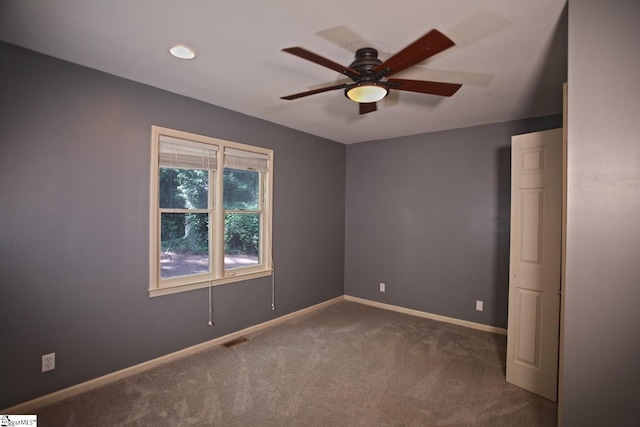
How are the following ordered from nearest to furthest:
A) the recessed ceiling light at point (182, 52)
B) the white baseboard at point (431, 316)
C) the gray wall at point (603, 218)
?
the gray wall at point (603, 218) → the recessed ceiling light at point (182, 52) → the white baseboard at point (431, 316)

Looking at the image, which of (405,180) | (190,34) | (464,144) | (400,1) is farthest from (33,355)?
(464,144)

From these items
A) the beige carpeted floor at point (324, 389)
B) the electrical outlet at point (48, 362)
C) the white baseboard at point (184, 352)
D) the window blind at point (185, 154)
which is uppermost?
the window blind at point (185, 154)

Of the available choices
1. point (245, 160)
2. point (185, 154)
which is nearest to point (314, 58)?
point (185, 154)

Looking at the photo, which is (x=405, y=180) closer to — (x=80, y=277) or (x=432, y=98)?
(x=432, y=98)

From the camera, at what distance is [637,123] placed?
151 centimetres

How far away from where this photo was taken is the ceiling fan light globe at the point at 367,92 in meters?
2.15

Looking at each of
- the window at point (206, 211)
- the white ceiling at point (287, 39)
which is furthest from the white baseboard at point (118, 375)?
the white ceiling at point (287, 39)

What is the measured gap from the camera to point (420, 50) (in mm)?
1738

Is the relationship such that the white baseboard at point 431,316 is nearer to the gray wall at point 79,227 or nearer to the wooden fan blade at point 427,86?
the gray wall at point 79,227

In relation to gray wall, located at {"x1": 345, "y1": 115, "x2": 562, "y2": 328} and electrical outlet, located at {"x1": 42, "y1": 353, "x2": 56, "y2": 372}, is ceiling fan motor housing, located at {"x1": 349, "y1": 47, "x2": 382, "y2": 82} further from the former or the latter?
electrical outlet, located at {"x1": 42, "y1": 353, "x2": 56, "y2": 372}

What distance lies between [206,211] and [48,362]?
5.82 ft

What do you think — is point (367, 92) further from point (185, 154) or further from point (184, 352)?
point (184, 352)

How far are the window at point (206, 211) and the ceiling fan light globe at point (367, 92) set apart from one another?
188cm

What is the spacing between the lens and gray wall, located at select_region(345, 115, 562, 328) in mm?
4039
